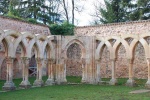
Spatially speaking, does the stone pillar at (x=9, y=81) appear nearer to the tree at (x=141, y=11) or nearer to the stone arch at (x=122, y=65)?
the stone arch at (x=122, y=65)

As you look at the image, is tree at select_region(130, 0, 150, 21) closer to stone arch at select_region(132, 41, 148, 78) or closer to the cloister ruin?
the cloister ruin

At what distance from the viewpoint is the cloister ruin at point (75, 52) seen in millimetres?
15148

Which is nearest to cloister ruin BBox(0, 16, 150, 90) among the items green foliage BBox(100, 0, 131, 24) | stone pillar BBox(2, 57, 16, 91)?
stone pillar BBox(2, 57, 16, 91)

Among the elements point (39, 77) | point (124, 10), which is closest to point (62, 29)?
point (124, 10)

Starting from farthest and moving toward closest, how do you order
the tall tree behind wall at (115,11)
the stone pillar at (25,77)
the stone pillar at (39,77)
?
1. the tall tree behind wall at (115,11)
2. the stone pillar at (39,77)
3. the stone pillar at (25,77)

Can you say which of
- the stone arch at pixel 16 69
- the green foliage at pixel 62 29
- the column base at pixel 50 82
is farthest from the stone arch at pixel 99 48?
the stone arch at pixel 16 69

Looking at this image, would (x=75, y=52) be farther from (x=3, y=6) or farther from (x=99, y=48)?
(x=3, y=6)

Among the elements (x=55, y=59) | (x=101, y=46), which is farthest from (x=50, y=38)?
(x=101, y=46)

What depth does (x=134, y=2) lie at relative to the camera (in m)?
28.5

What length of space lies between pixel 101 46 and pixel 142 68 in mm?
4222

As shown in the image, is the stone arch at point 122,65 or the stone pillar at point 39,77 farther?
the stone arch at point 122,65

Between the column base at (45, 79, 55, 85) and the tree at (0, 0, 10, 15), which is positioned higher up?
the tree at (0, 0, 10, 15)

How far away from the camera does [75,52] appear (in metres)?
24.4

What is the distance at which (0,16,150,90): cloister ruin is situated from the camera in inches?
596
